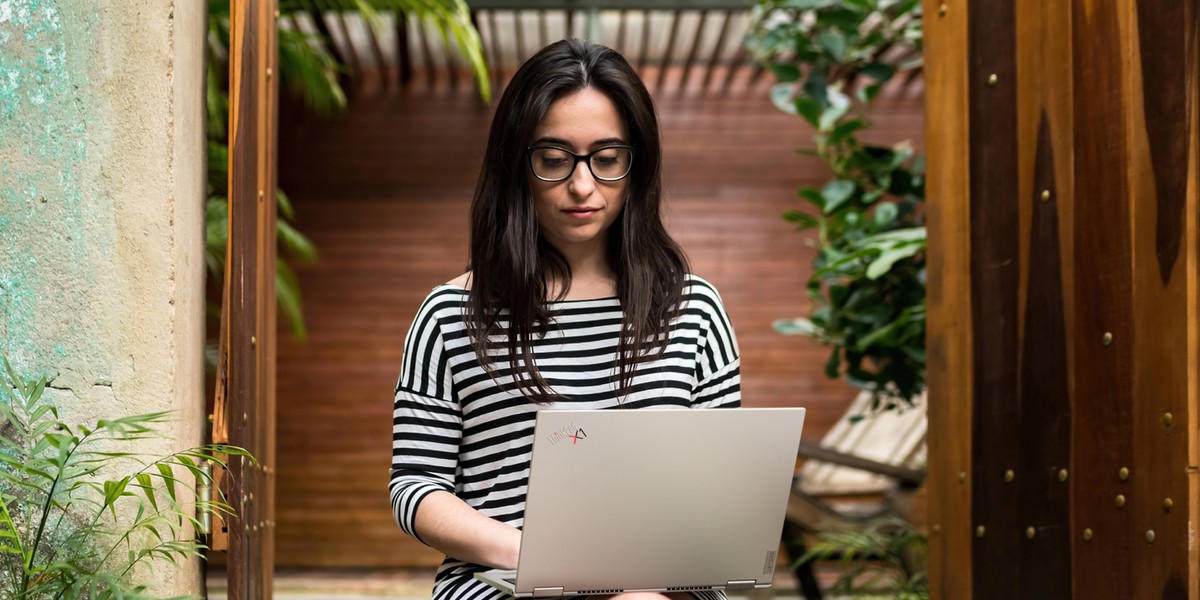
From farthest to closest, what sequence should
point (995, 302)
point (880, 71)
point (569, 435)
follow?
point (880, 71) → point (995, 302) → point (569, 435)

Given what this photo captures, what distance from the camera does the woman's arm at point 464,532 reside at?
5.28 ft

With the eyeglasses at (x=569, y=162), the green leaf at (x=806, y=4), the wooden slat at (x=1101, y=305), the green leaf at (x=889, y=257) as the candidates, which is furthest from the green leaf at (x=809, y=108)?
the eyeglasses at (x=569, y=162)

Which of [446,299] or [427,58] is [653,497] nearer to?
[446,299]

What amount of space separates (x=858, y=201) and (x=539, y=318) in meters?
2.35

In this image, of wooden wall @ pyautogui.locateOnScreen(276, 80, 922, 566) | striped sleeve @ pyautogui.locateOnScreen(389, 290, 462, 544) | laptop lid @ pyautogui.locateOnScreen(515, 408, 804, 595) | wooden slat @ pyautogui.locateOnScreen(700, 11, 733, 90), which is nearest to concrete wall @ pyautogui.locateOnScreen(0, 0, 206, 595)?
striped sleeve @ pyautogui.locateOnScreen(389, 290, 462, 544)

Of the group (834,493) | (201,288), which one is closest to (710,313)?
(201,288)

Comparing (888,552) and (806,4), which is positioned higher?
(806,4)

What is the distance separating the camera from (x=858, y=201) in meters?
3.92

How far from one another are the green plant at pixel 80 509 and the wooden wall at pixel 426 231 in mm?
4396

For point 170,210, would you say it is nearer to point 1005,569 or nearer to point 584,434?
point 584,434

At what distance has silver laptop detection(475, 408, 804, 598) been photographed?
145cm

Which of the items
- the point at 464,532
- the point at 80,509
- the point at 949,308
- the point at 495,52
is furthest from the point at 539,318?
the point at 495,52

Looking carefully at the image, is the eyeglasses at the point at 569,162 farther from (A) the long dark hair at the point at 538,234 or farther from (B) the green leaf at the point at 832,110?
(B) the green leaf at the point at 832,110

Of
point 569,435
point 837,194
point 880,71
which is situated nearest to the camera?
point 569,435
